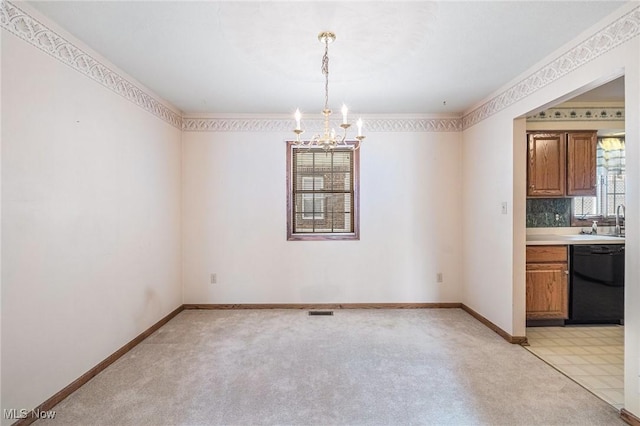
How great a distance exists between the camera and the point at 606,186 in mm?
4102

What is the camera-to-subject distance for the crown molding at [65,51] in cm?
179

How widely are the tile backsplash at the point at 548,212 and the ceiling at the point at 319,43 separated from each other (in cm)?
172

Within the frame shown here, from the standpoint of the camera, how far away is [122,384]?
89.7 inches

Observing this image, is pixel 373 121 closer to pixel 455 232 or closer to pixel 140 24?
pixel 455 232

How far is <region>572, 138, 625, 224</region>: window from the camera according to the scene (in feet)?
13.1

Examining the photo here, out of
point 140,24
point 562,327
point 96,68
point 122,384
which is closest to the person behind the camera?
point 140,24

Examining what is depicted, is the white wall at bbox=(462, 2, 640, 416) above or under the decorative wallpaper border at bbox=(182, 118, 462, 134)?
under

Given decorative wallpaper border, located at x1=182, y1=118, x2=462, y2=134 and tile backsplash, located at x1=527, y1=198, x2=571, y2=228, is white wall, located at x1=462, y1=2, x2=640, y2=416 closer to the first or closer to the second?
decorative wallpaper border, located at x1=182, y1=118, x2=462, y2=134

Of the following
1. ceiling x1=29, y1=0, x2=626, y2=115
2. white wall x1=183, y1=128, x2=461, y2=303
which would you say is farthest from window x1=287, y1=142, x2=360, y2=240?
ceiling x1=29, y1=0, x2=626, y2=115

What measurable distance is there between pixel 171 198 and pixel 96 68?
1618 millimetres

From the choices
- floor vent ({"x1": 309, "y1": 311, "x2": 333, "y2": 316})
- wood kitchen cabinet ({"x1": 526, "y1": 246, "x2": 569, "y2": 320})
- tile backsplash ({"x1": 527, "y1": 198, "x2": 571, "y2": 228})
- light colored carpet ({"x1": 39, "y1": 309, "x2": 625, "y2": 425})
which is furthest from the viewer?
tile backsplash ({"x1": 527, "y1": 198, "x2": 571, "y2": 228})

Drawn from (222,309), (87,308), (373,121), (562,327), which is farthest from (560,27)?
(222,309)

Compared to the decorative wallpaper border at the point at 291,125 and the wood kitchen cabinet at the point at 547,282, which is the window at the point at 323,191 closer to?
the decorative wallpaper border at the point at 291,125

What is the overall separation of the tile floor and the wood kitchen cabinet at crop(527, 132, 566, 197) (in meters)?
1.53
